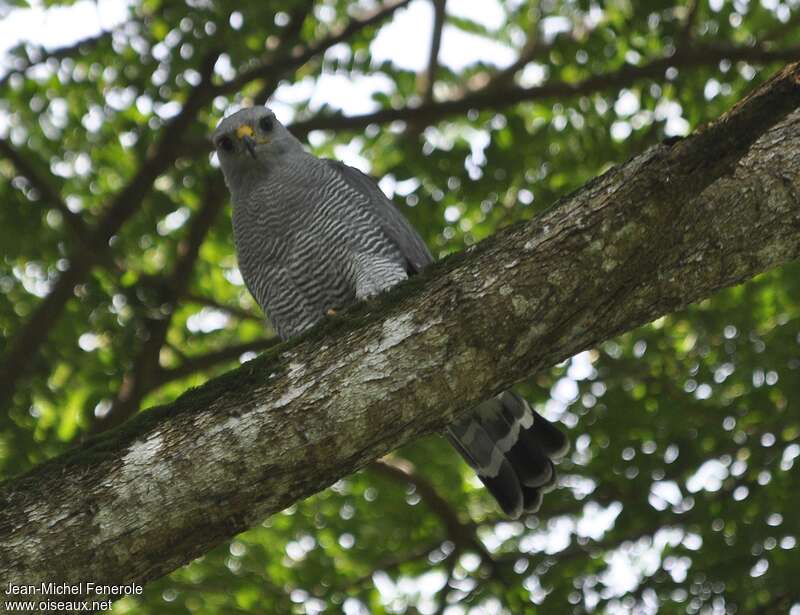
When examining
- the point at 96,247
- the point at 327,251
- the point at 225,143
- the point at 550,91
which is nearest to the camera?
the point at 327,251

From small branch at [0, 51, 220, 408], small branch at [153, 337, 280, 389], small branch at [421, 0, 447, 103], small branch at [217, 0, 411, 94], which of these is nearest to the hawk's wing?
small branch at [217, 0, 411, 94]

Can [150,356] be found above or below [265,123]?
below

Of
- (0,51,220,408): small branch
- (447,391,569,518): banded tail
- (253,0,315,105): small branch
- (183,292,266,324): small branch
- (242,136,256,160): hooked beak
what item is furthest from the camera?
(183,292,266,324): small branch

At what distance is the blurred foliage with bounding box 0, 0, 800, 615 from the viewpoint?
17.3 feet

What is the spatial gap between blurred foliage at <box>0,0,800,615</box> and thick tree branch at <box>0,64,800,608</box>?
1.99 meters

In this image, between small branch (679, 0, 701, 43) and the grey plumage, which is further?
small branch (679, 0, 701, 43)

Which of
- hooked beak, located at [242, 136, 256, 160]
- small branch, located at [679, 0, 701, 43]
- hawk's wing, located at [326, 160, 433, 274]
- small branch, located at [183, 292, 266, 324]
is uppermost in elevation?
hooked beak, located at [242, 136, 256, 160]

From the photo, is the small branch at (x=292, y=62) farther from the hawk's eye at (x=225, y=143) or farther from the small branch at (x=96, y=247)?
the hawk's eye at (x=225, y=143)

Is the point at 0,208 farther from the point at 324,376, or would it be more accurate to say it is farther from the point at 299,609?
the point at 324,376

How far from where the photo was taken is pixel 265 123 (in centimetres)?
572

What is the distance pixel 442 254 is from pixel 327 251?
4.48ft

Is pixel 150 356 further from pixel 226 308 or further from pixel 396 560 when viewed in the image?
pixel 396 560

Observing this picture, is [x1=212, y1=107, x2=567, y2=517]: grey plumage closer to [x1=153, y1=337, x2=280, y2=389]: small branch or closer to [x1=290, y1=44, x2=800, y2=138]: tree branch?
[x1=290, y1=44, x2=800, y2=138]: tree branch

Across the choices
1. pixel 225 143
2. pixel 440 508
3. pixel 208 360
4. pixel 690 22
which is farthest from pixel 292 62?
pixel 440 508
